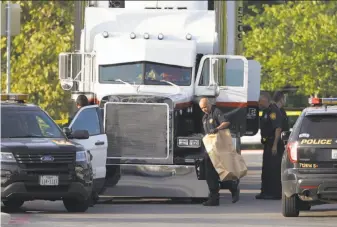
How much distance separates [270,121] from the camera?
2162cm

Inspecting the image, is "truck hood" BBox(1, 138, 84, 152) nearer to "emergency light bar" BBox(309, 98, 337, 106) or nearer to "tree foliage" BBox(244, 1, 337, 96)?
"emergency light bar" BBox(309, 98, 337, 106)

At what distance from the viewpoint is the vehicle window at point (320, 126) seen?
16.9 m

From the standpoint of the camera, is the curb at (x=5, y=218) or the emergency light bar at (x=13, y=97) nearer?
the curb at (x=5, y=218)

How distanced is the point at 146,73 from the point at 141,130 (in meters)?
1.35

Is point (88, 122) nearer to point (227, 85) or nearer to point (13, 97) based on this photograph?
point (13, 97)

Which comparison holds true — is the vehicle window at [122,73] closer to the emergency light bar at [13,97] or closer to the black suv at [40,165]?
the emergency light bar at [13,97]

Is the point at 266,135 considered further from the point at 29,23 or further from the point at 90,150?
the point at 29,23

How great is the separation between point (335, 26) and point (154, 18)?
2096cm

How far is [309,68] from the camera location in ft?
143

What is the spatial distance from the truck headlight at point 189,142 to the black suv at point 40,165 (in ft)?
7.21

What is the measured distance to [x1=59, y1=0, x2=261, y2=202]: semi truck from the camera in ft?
66.5

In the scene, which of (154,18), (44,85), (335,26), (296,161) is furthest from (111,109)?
(335,26)

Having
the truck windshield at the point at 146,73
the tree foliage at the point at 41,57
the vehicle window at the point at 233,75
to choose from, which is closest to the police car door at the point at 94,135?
the truck windshield at the point at 146,73

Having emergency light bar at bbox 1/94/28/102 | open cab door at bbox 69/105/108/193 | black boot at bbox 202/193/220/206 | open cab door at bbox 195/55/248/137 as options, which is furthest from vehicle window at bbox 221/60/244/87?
emergency light bar at bbox 1/94/28/102
